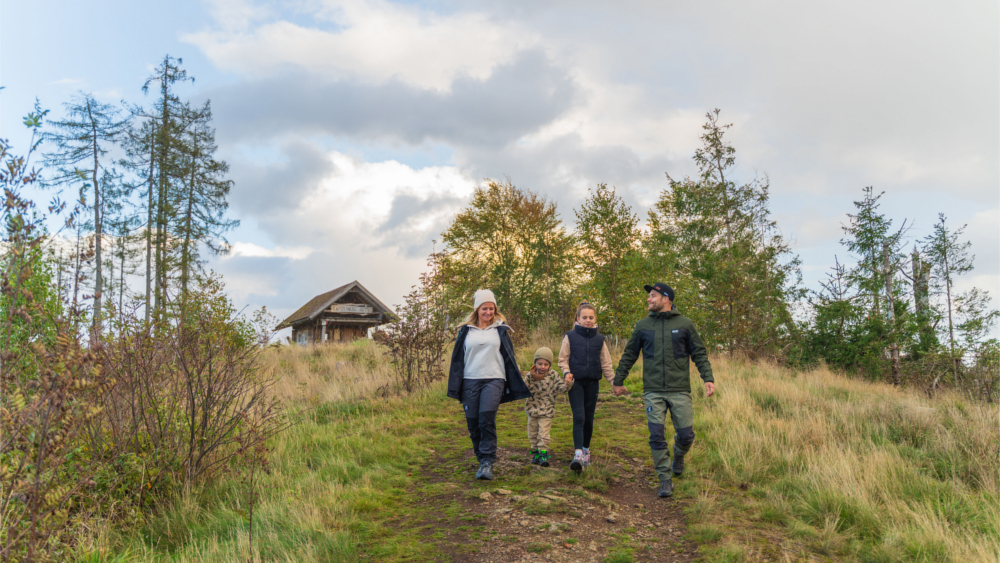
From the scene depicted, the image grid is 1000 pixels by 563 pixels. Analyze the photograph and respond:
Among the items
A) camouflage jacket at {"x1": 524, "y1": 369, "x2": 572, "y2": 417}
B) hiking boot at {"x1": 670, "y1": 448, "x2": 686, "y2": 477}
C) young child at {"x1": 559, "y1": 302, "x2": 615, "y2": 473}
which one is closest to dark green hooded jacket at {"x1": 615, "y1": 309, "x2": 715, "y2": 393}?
young child at {"x1": 559, "y1": 302, "x2": 615, "y2": 473}

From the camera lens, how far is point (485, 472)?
557 cm

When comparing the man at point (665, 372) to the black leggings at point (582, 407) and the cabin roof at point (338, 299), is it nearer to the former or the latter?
the black leggings at point (582, 407)

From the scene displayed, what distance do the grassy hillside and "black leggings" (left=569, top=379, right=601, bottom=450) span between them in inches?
14.5

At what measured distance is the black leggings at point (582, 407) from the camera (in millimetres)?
5852

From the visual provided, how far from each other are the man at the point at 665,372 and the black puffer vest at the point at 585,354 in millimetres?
279

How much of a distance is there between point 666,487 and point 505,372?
195 centimetres

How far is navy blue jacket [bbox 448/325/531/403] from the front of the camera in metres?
5.79

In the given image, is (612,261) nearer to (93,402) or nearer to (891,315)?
(891,315)

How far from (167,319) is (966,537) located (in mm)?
7249

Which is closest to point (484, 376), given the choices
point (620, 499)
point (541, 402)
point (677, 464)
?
point (541, 402)

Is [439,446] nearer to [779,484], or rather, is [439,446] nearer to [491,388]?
[491,388]

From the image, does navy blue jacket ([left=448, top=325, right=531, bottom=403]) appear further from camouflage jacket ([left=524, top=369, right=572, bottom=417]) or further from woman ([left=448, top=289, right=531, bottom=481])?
camouflage jacket ([left=524, top=369, right=572, bottom=417])

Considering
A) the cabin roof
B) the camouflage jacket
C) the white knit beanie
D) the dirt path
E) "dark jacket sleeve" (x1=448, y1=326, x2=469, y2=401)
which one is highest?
the cabin roof

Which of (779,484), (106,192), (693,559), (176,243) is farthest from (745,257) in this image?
(106,192)
